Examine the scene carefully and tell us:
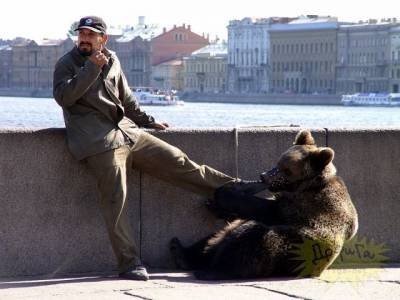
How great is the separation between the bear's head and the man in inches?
25.7

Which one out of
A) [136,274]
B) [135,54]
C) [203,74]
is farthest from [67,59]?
[135,54]

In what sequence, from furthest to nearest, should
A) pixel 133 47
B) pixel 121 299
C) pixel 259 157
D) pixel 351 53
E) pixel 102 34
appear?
1. pixel 133 47
2. pixel 351 53
3. pixel 259 157
4. pixel 102 34
5. pixel 121 299

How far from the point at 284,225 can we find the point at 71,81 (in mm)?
1165

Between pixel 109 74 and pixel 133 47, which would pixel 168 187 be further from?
pixel 133 47

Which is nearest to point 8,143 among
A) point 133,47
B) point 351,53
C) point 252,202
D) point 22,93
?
point 252,202

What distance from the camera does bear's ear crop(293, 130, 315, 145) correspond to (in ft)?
19.9

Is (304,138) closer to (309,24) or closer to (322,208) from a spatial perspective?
(322,208)

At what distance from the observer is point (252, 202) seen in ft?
20.0

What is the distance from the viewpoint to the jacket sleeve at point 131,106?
600 centimetres

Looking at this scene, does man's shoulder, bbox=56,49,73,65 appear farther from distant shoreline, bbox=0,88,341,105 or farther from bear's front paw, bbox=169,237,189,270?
distant shoreline, bbox=0,88,341,105

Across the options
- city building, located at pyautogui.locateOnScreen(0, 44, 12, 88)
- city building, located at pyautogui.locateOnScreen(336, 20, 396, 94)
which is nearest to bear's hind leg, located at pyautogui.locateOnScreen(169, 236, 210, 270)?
city building, located at pyautogui.locateOnScreen(336, 20, 396, 94)

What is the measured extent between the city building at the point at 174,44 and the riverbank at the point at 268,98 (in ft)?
57.0

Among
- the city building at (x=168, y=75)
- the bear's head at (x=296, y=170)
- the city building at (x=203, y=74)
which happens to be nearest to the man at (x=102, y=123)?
the bear's head at (x=296, y=170)

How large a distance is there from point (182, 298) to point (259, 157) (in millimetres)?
1430
